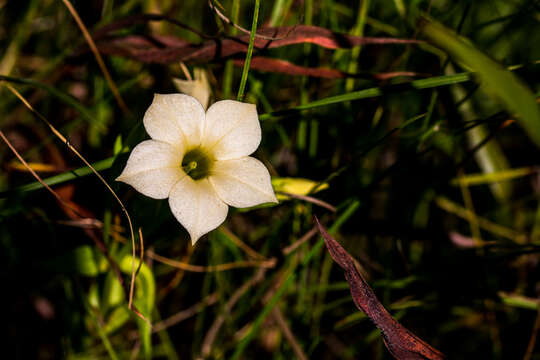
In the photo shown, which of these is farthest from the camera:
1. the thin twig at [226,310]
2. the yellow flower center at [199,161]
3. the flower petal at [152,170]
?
the thin twig at [226,310]

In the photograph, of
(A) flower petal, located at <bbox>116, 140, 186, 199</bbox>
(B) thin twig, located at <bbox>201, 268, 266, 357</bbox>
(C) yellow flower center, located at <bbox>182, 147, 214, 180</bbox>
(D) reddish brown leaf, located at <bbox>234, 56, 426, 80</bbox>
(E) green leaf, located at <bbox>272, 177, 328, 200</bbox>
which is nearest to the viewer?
(A) flower petal, located at <bbox>116, 140, 186, 199</bbox>

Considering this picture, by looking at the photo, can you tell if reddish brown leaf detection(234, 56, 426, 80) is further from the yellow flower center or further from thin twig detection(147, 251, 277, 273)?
thin twig detection(147, 251, 277, 273)

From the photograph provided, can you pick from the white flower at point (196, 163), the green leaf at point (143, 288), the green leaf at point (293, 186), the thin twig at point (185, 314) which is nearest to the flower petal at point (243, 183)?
the white flower at point (196, 163)

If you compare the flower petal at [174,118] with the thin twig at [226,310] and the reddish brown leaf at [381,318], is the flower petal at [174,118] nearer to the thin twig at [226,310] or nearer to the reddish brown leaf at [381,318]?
the reddish brown leaf at [381,318]

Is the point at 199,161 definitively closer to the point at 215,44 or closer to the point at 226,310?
the point at 215,44

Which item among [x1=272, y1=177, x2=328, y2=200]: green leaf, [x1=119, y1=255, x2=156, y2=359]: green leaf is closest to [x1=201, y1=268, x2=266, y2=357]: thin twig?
[x1=119, y1=255, x2=156, y2=359]: green leaf

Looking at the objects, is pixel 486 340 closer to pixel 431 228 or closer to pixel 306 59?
pixel 431 228

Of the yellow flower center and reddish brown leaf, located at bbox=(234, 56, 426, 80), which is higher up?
reddish brown leaf, located at bbox=(234, 56, 426, 80)

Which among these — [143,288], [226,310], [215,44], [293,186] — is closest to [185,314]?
Result: [226,310]
